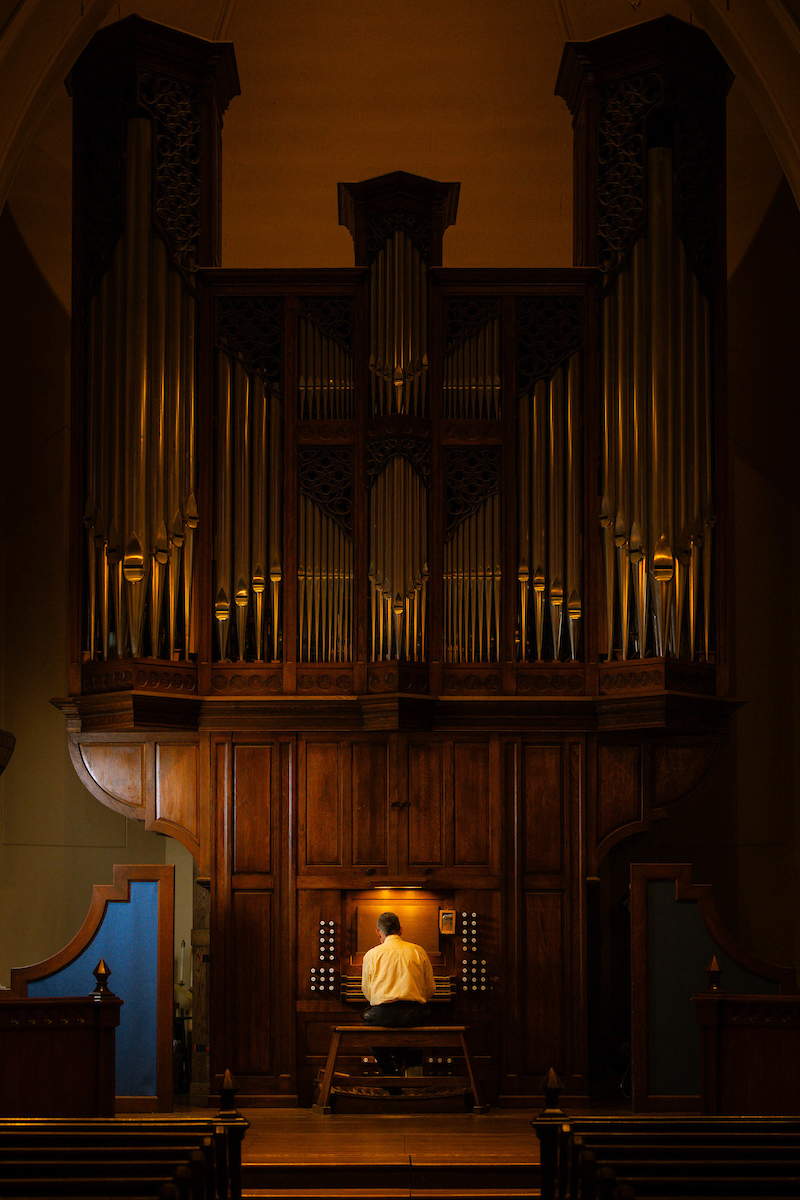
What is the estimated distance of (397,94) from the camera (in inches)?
529

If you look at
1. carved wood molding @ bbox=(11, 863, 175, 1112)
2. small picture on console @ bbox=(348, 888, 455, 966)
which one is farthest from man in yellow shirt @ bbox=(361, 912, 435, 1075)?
carved wood molding @ bbox=(11, 863, 175, 1112)

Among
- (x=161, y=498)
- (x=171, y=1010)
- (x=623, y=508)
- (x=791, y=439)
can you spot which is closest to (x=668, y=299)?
(x=623, y=508)

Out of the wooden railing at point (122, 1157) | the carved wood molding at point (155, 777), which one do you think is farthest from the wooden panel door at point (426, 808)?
the wooden railing at point (122, 1157)

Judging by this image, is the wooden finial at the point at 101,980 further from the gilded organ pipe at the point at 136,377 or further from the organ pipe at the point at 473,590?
the organ pipe at the point at 473,590

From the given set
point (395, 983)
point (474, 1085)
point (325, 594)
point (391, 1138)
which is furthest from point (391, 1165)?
point (325, 594)

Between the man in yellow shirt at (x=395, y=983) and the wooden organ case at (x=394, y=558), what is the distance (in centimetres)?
60

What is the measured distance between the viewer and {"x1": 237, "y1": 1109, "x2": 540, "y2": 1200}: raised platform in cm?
792

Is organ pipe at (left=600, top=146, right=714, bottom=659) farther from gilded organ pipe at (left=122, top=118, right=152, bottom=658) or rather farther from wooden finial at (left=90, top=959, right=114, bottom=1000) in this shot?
wooden finial at (left=90, top=959, right=114, bottom=1000)

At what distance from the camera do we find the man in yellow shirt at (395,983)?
962 centimetres

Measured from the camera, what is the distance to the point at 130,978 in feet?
33.0

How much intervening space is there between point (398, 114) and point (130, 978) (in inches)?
306

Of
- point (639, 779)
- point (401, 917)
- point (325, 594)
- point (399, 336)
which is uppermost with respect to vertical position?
point (399, 336)

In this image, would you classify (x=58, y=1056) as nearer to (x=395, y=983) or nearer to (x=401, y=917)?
(x=395, y=983)

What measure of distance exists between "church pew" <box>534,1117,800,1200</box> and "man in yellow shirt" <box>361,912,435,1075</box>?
332cm
